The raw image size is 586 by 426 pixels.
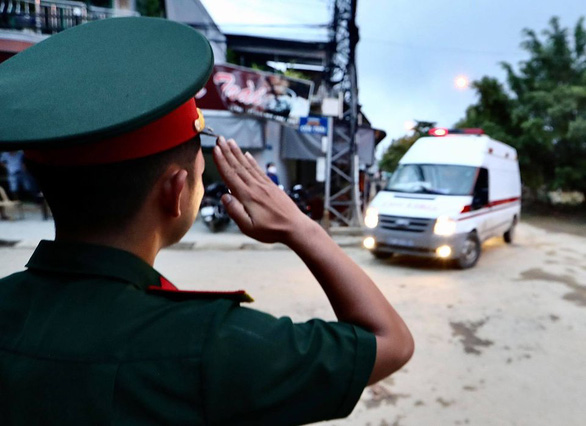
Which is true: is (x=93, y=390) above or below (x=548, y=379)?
above

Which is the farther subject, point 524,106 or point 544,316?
point 524,106

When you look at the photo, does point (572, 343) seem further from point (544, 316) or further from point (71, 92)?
point (71, 92)

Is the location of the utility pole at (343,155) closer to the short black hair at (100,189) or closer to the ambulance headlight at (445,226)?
the ambulance headlight at (445,226)

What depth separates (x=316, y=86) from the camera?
57.2ft

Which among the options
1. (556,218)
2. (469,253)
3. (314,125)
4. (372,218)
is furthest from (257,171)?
(556,218)

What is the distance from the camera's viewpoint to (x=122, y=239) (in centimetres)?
90

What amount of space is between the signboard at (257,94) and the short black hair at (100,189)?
11674 millimetres

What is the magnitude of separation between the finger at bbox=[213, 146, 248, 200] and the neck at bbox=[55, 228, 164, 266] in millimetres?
196

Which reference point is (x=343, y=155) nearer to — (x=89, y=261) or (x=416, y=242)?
(x=416, y=242)

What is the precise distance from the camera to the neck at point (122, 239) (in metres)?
0.89

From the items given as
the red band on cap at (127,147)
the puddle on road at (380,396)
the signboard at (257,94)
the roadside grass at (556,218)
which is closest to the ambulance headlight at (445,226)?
the puddle on road at (380,396)

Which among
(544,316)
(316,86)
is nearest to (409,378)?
(544,316)

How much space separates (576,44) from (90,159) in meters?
18.6

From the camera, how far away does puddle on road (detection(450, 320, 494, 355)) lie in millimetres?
4375
